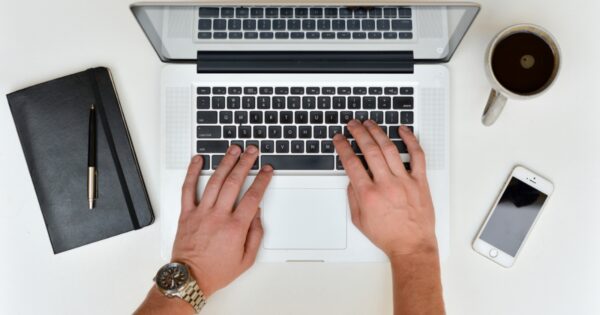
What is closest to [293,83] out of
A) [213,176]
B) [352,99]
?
[352,99]

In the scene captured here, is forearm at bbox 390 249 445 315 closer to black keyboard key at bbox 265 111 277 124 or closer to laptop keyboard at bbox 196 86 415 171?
laptop keyboard at bbox 196 86 415 171

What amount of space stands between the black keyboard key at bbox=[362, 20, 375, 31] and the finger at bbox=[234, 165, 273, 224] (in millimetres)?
273

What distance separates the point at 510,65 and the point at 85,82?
690mm

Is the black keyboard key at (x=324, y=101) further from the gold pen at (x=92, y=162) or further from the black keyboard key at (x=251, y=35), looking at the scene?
the gold pen at (x=92, y=162)

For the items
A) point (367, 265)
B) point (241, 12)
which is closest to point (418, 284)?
point (367, 265)

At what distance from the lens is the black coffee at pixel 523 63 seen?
2.29 ft

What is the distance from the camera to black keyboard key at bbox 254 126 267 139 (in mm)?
755

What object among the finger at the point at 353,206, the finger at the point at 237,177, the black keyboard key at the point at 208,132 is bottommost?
the finger at the point at 353,206

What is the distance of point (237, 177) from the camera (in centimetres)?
75

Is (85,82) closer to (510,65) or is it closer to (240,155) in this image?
(240,155)

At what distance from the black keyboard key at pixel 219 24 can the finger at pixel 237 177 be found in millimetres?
197

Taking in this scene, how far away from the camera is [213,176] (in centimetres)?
76

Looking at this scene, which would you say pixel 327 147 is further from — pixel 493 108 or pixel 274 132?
pixel 493 108

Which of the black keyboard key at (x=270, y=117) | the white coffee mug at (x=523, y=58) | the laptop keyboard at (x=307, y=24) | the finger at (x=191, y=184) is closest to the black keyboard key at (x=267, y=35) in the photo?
the laptop keyboard at (x=307, y=24)
